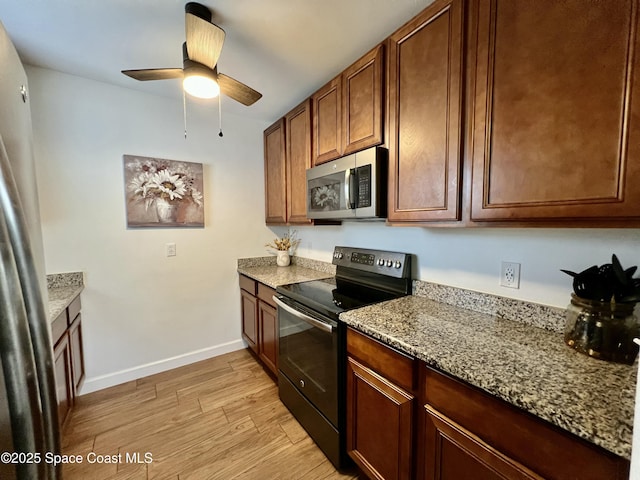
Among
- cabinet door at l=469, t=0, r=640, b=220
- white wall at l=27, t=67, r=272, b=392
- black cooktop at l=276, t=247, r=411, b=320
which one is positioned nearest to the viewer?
cabinet door at l=469, t=0, r=640, b=220

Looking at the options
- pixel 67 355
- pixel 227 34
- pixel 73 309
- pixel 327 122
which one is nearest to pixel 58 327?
pixel 67 355

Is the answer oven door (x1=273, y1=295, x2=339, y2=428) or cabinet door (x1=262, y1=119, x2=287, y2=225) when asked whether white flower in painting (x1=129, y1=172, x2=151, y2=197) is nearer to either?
cabinet door (x1=262, y1=119, x2=287, y2=225)

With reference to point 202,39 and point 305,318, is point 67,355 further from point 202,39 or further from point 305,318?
point 202,39

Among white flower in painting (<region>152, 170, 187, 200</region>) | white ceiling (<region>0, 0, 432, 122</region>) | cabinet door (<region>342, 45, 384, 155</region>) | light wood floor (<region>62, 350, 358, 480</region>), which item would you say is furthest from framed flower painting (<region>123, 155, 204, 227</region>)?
cabinet door (<region>342, 45, 384, 155</region>)

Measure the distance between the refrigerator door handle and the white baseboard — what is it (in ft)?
6.05

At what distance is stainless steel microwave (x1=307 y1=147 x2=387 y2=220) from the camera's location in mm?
1432

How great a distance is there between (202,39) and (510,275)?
187cm

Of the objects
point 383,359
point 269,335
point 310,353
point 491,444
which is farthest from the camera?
point 269,335

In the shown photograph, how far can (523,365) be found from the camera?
0.84 m

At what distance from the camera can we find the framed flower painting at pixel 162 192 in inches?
84.7

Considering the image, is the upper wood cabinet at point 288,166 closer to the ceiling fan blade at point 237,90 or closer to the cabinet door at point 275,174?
the cabinet door at point 275,174

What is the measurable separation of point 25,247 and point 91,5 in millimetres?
1402

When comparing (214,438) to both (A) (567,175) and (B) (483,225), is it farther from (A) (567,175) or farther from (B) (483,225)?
(A) (567,175)

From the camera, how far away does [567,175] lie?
834mm
